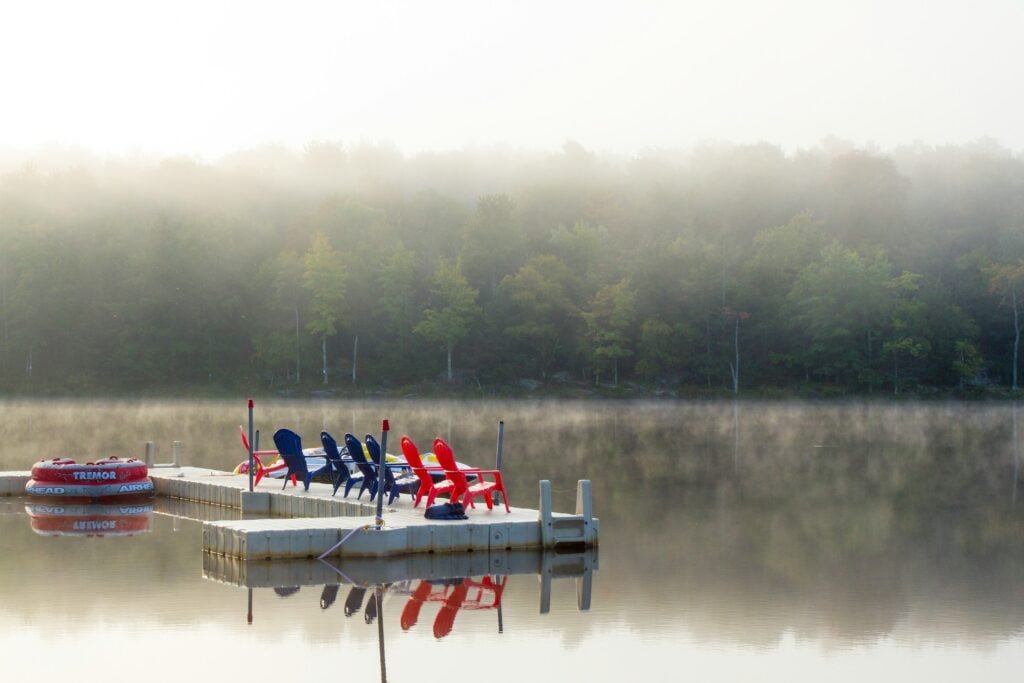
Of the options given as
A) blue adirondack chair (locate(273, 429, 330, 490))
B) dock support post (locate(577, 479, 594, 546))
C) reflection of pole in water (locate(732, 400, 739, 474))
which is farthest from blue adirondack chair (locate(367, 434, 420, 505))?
reflection of pole in water (locate(732, 400, 739, 474))

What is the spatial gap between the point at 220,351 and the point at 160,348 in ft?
9.86

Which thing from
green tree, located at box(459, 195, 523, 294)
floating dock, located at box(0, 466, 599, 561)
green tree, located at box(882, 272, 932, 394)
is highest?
green tree, located at box(459, 195, 523, 294)

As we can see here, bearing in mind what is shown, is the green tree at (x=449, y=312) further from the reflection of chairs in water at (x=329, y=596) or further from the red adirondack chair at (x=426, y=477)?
the reflection of chairs in water at (x=329, y=596)

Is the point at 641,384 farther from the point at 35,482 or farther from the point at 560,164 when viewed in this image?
the point at 35,482

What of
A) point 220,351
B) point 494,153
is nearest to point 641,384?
point 220,351

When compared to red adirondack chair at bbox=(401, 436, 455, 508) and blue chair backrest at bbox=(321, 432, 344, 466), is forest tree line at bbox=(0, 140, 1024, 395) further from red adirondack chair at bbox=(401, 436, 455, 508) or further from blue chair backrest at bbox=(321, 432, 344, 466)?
red adirondack chair at bbox=(401, 436, 455, 508)

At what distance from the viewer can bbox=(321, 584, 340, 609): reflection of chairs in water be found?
47.7 feet

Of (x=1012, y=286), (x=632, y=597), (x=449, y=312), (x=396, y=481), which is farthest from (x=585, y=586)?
(x=1012, y=286)

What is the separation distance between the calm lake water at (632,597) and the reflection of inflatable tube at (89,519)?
0.13 m

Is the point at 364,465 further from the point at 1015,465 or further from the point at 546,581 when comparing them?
the point at 1015,465

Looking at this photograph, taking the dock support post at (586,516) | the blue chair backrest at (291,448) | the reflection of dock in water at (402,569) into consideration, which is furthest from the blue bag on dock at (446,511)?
the blue chair backrest at (291,448)

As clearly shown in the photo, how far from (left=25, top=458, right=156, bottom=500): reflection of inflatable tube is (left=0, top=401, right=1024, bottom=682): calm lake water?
683 millimetres

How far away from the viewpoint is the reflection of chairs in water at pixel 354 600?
14.3m

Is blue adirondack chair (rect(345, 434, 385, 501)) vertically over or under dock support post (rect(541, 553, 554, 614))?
over
